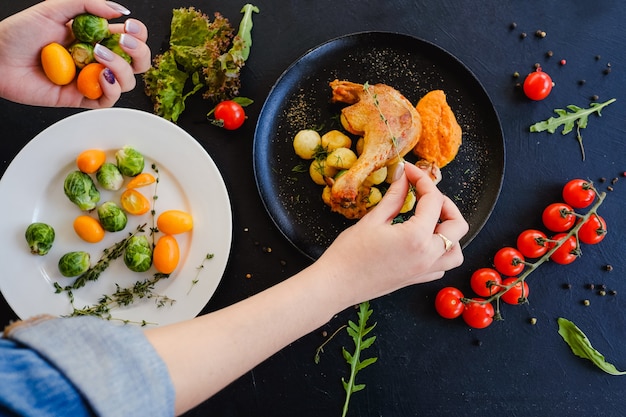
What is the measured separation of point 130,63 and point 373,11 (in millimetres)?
1312

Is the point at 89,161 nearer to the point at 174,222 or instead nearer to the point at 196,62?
the point at 174,222

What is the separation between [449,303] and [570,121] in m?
1.17

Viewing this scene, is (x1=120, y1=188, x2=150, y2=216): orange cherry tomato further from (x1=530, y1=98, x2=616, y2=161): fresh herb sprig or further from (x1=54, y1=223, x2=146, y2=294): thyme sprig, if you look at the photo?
(x1=530, y1=98, x2=616, y2=161): fresh herb sprig

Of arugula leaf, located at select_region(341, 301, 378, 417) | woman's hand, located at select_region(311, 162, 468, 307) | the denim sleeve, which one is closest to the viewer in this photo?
the denim sleeve

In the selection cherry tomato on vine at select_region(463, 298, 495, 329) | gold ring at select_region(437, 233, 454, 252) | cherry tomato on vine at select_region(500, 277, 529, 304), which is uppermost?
gold ring at select_region(437, 233, 454, 252)

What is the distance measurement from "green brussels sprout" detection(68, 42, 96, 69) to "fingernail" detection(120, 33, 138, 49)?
0.15m

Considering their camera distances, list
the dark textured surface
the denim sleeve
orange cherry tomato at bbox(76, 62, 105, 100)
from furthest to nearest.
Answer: the dark textured surface < orange cherry tomato at bbox(76, 62, 105, 100) < the denim sleeve

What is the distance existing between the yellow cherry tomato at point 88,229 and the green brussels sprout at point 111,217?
37 millimetres

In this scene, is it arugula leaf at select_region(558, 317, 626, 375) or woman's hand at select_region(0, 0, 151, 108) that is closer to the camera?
woman's hand at select_region(0, 0, 151, 108)

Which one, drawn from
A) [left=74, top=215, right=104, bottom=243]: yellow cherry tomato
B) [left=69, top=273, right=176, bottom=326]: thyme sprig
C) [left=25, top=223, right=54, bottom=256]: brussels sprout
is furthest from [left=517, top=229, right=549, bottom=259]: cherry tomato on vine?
[left=25, top=223, right=54, bottom=256]: brussels sprout

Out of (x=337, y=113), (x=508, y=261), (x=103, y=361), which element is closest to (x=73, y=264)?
(x=103, y=361)

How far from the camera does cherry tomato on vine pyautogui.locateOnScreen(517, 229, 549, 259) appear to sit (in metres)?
2.70

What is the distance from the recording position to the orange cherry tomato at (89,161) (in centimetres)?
257

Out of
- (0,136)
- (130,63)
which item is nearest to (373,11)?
(130,63)
